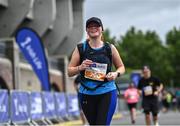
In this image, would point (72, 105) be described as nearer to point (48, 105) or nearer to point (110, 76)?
point (48, 105)

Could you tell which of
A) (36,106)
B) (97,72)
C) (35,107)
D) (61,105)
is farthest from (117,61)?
(61,105)

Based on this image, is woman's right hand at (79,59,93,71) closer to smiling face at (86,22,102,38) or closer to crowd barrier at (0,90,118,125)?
smiling face at (86,22,102,38)

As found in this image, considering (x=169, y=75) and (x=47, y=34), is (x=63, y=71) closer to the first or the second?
(x=47, y=34)

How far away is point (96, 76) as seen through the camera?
7348 mm

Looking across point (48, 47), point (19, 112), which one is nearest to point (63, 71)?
point (48, 47)

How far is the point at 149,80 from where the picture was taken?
15289mm

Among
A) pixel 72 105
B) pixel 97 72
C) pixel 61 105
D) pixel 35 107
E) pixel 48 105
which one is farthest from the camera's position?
pixel 72 105

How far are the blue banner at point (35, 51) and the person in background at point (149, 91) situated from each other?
1160 cm

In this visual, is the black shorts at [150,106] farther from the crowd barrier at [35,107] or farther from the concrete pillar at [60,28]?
the concrete pillar at [60,28]

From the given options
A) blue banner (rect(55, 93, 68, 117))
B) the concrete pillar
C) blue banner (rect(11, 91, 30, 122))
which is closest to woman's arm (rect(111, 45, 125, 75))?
blue banner (rect(11, 91, 30, 122))

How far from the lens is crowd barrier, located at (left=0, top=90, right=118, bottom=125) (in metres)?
18.0

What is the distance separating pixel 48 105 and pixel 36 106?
2115mm

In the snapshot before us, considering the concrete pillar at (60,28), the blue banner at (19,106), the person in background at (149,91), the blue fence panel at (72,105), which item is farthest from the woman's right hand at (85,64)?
the concrete pillar at (60,28)

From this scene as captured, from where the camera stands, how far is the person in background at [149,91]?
15086 millimetres
